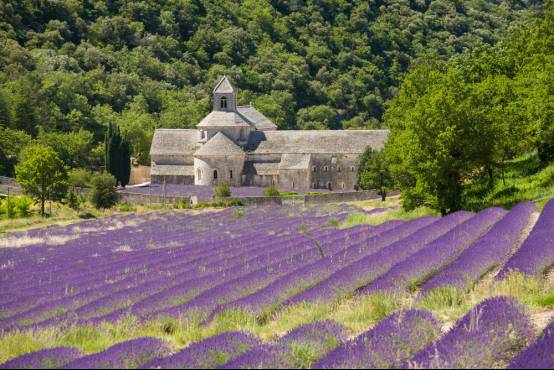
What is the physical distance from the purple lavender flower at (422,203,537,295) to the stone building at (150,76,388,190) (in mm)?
67045

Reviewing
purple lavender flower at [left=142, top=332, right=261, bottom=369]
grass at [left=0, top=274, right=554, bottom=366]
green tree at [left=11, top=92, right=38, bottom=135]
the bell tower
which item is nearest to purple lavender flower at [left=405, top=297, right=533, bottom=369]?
grass at [left=0, top=274, right=554, bottom=366]

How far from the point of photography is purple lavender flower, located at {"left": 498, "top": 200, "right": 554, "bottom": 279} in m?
12.5

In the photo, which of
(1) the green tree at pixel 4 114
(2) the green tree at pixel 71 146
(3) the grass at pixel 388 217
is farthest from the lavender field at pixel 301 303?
(1) the green tree at pixel 4 114

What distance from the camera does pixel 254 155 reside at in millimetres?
90562

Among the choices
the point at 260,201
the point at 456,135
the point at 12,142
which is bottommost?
the point at 260,201

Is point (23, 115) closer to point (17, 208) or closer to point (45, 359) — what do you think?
point (17, 208)

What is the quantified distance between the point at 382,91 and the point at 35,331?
173171mm

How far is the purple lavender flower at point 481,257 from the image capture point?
1237cm

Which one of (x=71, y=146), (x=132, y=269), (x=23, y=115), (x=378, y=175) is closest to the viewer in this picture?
(x=132, y=269)

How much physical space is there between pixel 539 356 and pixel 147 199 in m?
65.1

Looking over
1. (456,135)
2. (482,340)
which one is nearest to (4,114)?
(456,135)

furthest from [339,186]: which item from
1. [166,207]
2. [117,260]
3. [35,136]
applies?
[117,260]

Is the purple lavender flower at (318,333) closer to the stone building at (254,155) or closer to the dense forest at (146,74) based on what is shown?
the stone building at (254,155)

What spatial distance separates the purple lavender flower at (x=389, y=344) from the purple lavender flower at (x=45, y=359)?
126 inches
